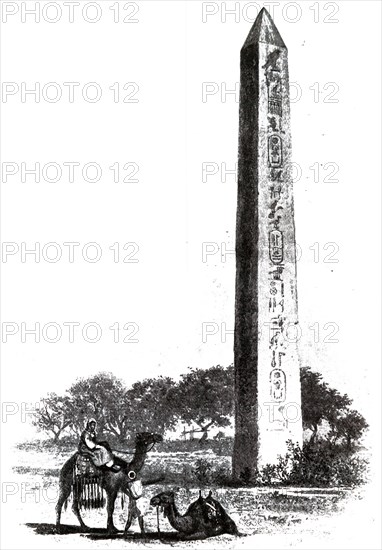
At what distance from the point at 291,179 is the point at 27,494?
5.52 meters

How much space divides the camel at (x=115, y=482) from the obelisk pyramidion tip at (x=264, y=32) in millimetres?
5842

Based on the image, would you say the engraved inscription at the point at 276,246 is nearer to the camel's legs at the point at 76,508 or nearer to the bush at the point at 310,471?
the bush at the point at 310,471

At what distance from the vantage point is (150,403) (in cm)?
1772

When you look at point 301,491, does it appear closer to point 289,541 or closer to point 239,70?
point 289,541

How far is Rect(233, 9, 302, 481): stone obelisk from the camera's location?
13.6 metres

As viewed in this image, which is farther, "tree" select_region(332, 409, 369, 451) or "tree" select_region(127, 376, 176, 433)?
"tree" select_region(127, 376, 176, 433)

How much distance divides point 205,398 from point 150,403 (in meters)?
0.98

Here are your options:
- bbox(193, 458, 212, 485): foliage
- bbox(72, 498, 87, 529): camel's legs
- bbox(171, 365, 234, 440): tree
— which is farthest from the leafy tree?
bbox(72, 498, 87, 529): camel's legs

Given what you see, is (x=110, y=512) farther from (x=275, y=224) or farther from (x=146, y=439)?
(x=275, y=224)

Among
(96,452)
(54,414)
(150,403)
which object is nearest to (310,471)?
(96,452)

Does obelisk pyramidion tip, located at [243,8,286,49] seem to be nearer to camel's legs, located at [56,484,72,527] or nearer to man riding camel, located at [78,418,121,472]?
man riding camel, located at [78,418,121,472]

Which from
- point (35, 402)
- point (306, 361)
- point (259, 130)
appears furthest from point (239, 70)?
point (35, 402)

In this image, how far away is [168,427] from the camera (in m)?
18.0

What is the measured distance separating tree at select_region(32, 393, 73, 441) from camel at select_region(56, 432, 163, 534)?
252 centimetres
